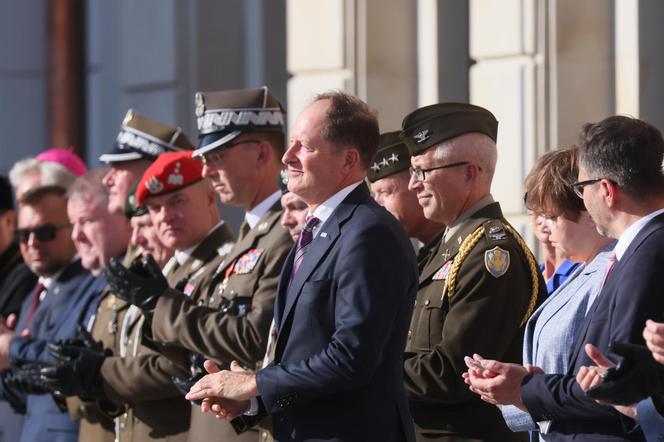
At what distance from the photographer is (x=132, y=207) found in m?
6.25

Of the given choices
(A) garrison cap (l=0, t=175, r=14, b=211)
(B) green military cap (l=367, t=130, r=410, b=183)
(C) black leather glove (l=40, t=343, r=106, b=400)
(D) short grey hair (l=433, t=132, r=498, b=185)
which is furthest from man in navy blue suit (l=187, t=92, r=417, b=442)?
(A) garrison cap (l=0, t=175, r=14, b=211)

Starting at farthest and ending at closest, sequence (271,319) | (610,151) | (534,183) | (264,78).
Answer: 1. (264,78)
2. (271,319)
3. (534,183)
4. (610,151)

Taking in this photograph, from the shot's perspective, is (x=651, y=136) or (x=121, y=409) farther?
(x=121, y=409)

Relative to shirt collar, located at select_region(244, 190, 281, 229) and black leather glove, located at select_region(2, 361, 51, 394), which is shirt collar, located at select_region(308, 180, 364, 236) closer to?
shirt collar, located at select_region(244, 190, 281, 229)

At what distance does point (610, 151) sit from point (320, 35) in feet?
12.9

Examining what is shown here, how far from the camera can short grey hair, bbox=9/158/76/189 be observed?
7547 millimetres

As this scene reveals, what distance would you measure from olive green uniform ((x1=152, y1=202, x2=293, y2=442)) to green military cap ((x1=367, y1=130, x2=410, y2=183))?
1.24 feet

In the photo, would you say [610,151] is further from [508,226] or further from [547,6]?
[547,6]

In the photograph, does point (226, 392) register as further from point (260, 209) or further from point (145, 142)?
point (145, 142)

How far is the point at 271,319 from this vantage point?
5.02 metres

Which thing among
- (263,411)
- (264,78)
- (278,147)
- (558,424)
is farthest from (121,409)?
(264,78)

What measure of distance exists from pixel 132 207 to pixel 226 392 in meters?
2.25

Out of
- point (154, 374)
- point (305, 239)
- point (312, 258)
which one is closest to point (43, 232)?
point (154, 374)

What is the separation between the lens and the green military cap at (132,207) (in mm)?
6219
